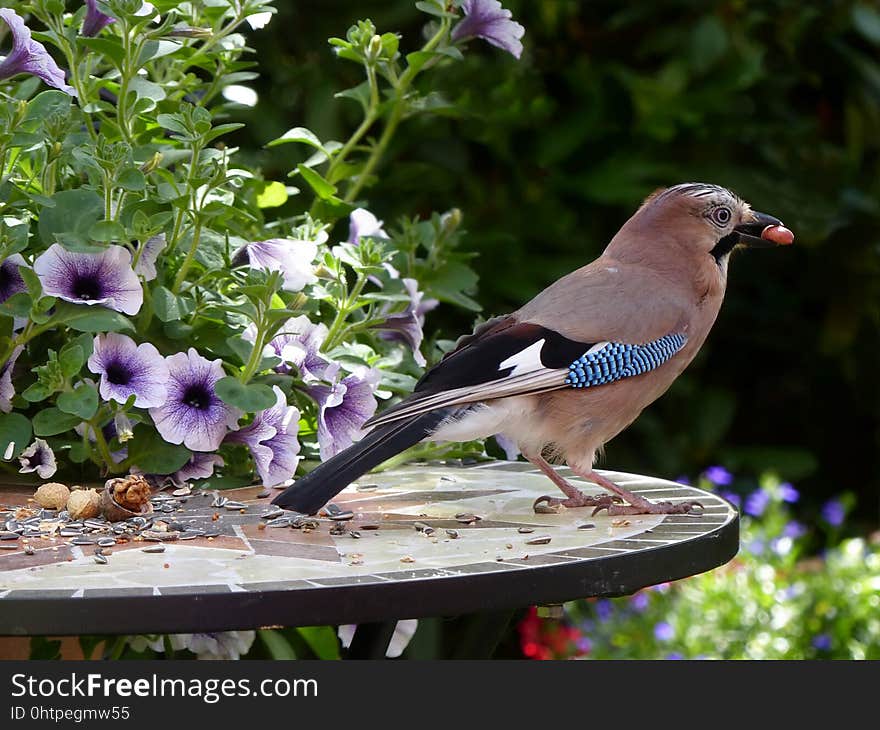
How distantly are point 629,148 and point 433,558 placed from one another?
2.67m

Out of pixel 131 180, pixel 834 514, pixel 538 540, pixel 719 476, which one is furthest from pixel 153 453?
pixel 834 514

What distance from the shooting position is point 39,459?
7.13 feet

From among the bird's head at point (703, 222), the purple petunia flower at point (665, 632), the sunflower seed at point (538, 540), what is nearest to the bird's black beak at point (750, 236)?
the bird's head at point (703, 222)

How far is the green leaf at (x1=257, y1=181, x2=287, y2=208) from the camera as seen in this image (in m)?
2.59

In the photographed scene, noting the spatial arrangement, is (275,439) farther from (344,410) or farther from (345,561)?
(345,561)

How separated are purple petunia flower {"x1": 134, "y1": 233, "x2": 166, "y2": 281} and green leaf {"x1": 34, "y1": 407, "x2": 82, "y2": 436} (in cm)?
24

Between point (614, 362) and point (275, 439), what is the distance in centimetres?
56

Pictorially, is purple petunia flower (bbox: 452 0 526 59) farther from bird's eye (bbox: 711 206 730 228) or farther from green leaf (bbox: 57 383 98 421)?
green leaf (bbox: 57 383 98 421)

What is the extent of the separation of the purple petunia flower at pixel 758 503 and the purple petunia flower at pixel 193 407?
Answer: 269 centimetres

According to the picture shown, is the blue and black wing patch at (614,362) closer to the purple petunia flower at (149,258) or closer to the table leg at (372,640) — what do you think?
the table leg at (372,640)

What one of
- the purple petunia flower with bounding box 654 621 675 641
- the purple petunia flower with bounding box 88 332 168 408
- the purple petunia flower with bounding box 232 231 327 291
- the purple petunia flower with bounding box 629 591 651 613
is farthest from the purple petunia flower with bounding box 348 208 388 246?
the purple petunia flower with bounding box 629 591 651 613

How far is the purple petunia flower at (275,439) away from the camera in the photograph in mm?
2176

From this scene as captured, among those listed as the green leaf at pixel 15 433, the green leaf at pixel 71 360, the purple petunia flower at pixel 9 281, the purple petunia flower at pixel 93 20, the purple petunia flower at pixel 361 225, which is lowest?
the green leaf at pixel 15 433

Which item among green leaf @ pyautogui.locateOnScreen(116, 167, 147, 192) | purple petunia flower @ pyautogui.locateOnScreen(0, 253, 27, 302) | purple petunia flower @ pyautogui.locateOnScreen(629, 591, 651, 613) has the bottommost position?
purple petunia flower @ pyautogui.locateOnScreen(629, 591, 651, 613)
